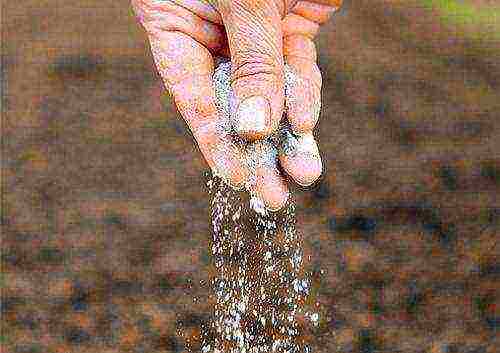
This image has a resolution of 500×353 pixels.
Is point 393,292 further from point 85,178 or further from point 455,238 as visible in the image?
point 85,178

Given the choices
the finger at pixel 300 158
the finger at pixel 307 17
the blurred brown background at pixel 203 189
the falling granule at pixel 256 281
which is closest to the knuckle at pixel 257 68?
the finger at pixel 300 158

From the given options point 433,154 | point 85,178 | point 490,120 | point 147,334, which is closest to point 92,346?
point 147,334

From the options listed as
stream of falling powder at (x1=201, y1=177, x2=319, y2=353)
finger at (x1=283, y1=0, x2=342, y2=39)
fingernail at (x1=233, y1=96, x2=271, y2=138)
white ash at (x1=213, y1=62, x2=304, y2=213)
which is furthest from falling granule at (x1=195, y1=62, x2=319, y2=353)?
fingernail at (x1=233, y1=96, x2=271, y2=138)

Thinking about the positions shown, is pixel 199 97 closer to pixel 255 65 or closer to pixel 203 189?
pixel 255 65

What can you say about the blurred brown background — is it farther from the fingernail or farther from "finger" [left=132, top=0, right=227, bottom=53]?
the fingernail

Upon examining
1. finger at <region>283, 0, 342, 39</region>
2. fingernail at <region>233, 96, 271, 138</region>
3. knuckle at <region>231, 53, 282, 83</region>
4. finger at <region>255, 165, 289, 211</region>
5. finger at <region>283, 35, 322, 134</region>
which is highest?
knuckle at <region>231, 53, 282, 83</region>
